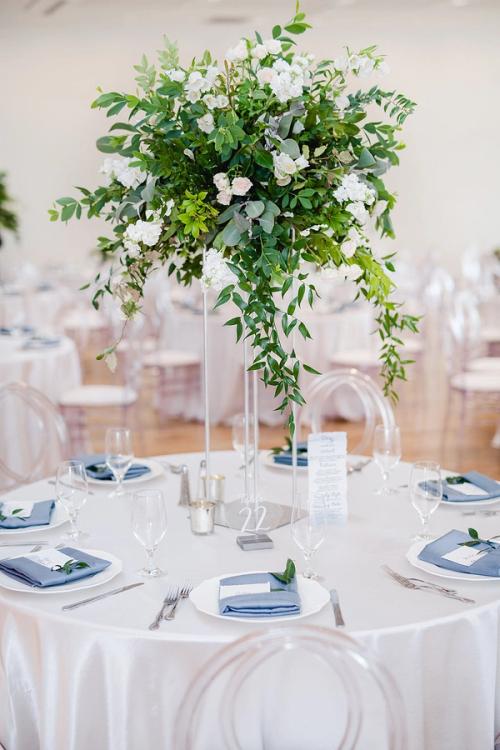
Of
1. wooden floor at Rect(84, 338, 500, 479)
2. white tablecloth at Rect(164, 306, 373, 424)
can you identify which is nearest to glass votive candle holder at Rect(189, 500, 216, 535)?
wooden floor at Rect(84, 338, 500, 479)

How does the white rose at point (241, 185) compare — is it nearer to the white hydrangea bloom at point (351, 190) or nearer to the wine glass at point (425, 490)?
the white hydrangea bloom at point (351, 190)

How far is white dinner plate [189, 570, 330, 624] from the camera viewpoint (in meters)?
1.86

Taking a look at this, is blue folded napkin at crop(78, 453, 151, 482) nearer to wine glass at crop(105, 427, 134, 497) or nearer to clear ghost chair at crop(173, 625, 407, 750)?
wine glass at crop(105, 427, 134, 497)

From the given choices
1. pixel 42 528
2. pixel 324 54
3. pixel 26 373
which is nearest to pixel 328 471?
pixel 42 528

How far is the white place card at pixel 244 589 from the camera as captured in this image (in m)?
1.94

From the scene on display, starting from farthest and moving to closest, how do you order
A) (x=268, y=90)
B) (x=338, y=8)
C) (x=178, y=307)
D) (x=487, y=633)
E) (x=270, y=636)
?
(x=338, y=8) < (x=178, y=307) < (x=268, y=90) < (x=487, y=633) < (x=270, y=636)

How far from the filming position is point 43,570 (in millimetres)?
2078

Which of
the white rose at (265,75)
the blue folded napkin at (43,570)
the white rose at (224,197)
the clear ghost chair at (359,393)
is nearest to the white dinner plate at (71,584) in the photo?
the blue folded napkin at (43,570)

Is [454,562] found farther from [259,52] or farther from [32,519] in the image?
[259,52]

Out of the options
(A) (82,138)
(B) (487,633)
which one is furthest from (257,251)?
(A) (82,138)

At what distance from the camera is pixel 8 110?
12.5m

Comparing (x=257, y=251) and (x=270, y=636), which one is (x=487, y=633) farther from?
(x=257, y=251)

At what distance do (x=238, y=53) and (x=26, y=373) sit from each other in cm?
354

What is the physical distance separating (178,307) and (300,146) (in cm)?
515
